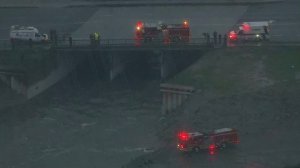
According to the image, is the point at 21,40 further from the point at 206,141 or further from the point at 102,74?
the point at 206,141

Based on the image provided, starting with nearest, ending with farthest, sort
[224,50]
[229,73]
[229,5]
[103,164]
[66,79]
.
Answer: [103,164] < [229,73] < [224,50] < [66,79] < [229,5]

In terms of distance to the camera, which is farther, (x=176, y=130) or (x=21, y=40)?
(x=21, y=40)

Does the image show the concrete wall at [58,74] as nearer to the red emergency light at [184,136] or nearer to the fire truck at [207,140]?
the red emergency light at [184,136]

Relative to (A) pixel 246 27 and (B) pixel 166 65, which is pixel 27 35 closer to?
(B) pixel 166 65

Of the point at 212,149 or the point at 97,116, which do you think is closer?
the point at 212,149

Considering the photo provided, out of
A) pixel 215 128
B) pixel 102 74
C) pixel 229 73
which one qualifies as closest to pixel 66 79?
pixel 102 74

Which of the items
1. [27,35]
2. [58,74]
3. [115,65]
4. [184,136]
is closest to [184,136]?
Result: [184,136]
